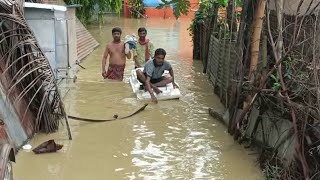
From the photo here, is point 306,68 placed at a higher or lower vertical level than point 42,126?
higher

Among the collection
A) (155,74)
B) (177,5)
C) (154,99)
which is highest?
(177,5)

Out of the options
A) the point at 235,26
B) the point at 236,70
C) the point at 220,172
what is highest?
the point at 235,26

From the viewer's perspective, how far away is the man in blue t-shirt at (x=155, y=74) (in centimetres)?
876

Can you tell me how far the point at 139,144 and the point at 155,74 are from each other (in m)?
2.75

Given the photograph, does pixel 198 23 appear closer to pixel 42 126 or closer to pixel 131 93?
pixel 131 93

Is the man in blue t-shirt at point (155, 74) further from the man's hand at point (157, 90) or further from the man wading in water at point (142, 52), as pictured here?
the man wading in water at point (142, 52)

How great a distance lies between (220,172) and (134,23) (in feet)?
73.0

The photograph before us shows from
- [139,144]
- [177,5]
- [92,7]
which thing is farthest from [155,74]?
[92,7]

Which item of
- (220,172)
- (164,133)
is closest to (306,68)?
(220,172)

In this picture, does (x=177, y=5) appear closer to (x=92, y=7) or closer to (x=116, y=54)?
(x=116, y=54)

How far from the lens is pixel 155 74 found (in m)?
9.12

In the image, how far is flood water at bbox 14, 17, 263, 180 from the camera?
221 inches

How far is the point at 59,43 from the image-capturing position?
9.52m

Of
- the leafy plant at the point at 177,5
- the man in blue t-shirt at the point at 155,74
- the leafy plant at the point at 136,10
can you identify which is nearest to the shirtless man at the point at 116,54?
the man in blue t-shirt at the point at 155,74
